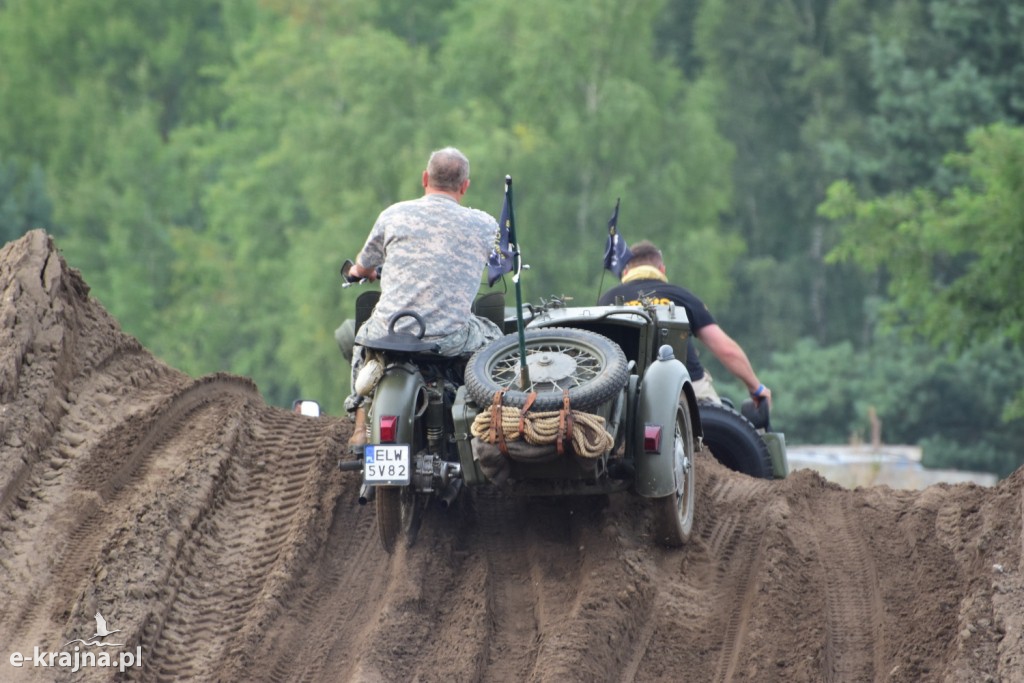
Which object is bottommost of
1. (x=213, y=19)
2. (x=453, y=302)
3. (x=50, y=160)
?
(x=453, y=302)

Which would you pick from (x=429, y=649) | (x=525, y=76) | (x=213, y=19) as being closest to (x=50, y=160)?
(x=213, y=19)

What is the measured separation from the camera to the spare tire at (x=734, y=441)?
12.0 meters

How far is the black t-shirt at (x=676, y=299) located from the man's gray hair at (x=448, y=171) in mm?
2242

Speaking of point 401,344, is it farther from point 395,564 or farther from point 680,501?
point 680,501

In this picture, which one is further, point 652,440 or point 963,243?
point 963,243

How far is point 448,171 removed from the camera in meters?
9.66

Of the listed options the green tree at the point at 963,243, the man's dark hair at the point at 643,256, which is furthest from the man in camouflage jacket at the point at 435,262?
the green tree at the point at 963,243

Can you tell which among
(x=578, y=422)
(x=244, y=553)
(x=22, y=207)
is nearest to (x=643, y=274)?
(x=578, y=422)

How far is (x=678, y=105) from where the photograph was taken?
42500 millimetres

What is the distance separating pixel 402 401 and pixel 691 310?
3.29 m

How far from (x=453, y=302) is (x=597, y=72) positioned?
99.4ft

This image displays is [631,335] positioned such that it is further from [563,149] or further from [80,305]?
[563,149]

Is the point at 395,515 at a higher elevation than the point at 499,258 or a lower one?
lower

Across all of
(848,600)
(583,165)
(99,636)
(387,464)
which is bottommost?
(99,636)
